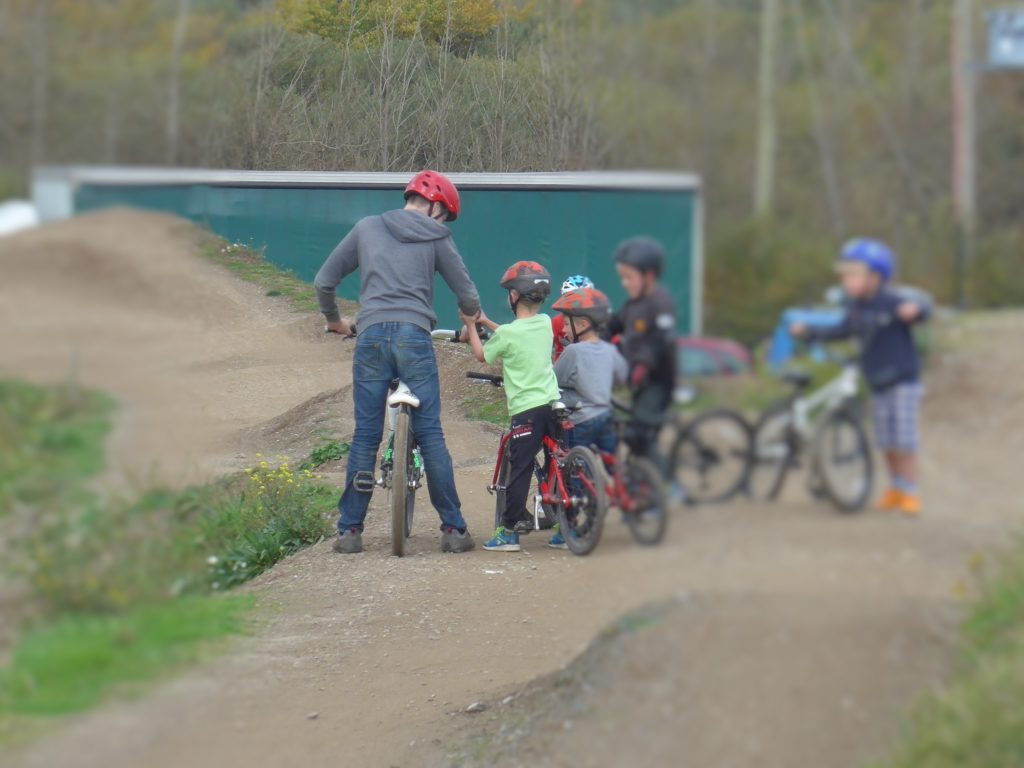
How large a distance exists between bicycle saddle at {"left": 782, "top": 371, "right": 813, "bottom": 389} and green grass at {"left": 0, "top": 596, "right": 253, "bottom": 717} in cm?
83

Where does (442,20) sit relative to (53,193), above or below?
above

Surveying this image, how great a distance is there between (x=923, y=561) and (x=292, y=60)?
56.7 inches

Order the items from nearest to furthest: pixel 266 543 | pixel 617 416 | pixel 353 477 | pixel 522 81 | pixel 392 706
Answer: pixel 617 416 → pixel 522 81 → pixel 353 477 → pixel 266 543 → pixel 392 706

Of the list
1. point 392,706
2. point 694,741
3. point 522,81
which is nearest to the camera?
point 694,741

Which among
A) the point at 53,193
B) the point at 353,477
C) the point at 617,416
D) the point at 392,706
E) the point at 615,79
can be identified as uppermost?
the point at 615,79

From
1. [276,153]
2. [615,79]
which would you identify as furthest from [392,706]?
[615,79]

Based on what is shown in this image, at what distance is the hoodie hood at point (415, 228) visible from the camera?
2.58 metres

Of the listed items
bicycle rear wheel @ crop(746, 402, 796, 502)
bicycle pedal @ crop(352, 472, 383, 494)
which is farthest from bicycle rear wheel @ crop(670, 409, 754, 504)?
bicycle pedal @ crop(352, 472, 383, 494)

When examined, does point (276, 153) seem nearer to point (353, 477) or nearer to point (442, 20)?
point (442, 20)

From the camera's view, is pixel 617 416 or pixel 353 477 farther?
pixel 353 477

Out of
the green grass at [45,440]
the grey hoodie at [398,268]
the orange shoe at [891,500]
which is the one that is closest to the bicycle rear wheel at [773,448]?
the orange shoe at [891,500]

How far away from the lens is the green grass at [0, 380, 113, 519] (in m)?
1.69

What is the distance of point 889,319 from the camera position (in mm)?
1661

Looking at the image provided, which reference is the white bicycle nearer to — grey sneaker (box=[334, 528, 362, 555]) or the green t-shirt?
the green t-shirt
